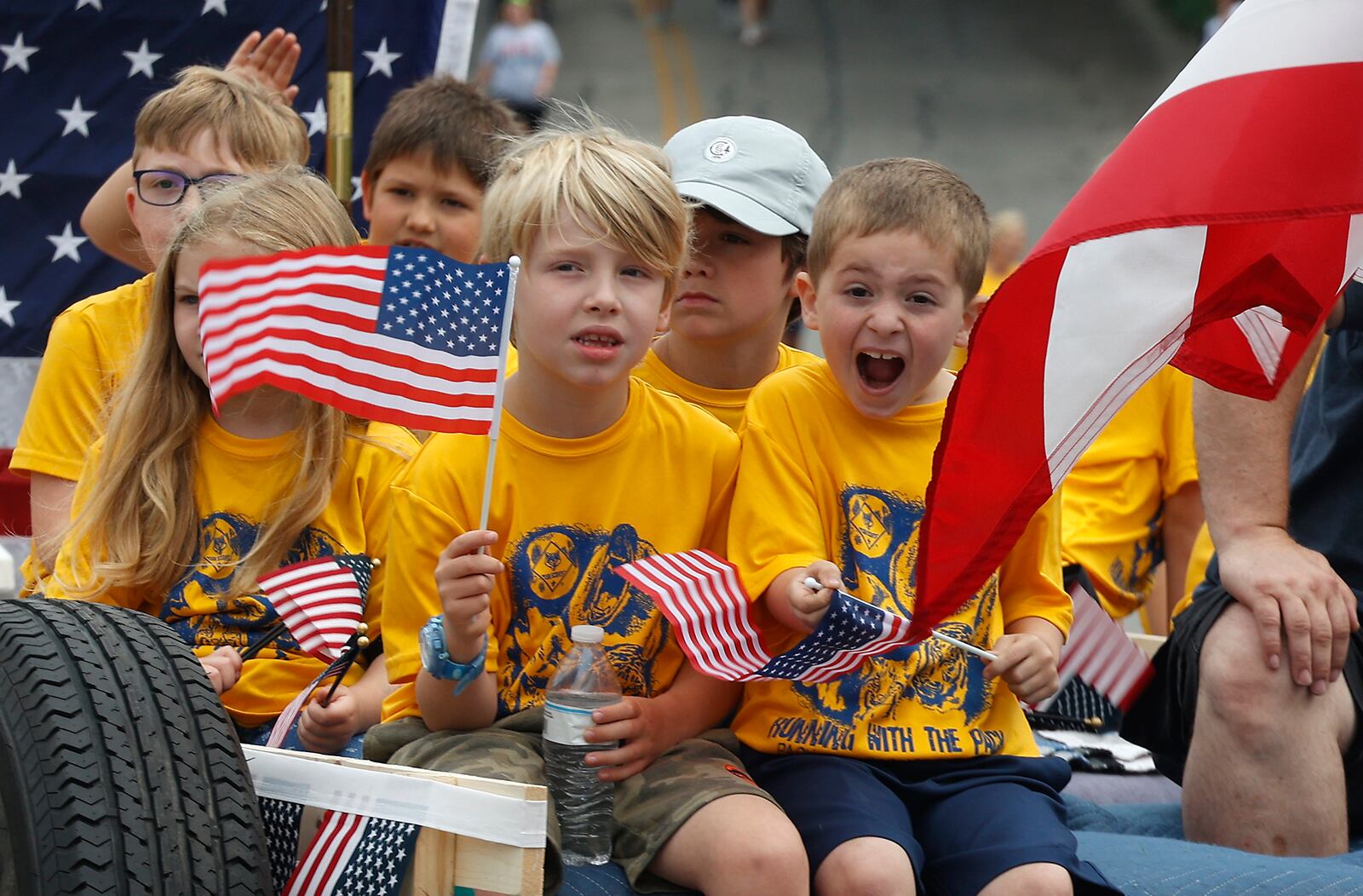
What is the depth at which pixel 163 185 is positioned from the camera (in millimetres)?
4070

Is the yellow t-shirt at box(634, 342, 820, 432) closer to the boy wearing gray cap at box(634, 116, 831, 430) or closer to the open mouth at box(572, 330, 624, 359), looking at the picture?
the boy wearing gray cap at box(634, 116, 831, 430)

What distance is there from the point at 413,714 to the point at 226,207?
3.86ft

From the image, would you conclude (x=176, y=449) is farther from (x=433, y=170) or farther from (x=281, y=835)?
(x=433, y=170)

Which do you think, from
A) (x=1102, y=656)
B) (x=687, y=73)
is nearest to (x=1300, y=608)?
(x=1102, y=656)

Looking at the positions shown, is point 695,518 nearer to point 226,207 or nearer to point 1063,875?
point 1063,875

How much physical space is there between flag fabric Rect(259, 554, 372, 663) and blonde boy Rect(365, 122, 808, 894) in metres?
0.11

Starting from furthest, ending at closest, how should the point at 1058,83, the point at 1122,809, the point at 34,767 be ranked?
the point at 1058,83 → the point at 1122,809 → the point at 34,767

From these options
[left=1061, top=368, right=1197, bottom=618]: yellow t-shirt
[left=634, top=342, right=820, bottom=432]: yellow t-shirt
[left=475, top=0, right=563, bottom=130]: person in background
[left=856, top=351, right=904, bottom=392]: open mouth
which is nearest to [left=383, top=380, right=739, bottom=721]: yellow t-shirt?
[left=856, top=351, right=904, bottom=392]: open mouth

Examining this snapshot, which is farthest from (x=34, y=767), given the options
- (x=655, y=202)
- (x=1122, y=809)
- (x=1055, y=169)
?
(x=1055, y=169)

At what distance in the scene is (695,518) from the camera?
3160 mm

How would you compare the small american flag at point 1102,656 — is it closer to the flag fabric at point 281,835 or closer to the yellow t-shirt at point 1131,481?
the yellow t-shirt at point 1131,481

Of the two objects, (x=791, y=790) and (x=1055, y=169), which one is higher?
(x=1055, y=169)

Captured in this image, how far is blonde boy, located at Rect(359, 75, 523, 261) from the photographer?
479cm

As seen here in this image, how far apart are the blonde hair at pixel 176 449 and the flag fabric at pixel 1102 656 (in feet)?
5.43
